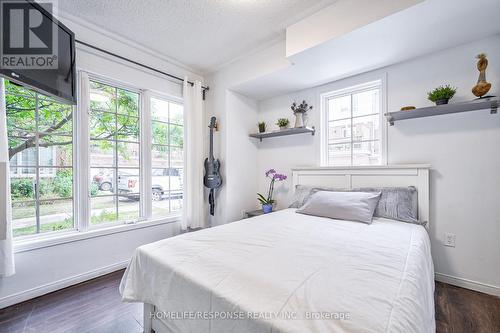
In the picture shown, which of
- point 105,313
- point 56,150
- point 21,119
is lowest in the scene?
point 105,313

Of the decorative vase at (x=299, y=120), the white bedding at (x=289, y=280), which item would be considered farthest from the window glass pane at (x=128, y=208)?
the decorative vase at (x=299, y=120)

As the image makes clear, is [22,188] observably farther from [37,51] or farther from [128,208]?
[37,51]

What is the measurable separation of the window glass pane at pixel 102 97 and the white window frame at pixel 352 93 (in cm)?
261

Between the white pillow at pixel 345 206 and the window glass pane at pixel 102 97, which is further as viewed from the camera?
the window glass pane at pixel 102 97

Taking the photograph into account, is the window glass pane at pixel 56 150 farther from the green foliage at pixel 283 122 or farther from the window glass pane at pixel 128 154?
the green foliage at pixel 283 122

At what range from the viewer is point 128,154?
2590 mm

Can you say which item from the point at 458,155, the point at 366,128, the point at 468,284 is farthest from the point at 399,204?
the point at 366,128

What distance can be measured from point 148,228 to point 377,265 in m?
2.49

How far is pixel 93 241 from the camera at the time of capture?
2213 mm

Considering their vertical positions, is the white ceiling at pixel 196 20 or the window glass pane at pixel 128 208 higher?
the white ceiling at pixel 196 20

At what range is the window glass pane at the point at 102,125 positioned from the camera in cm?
233

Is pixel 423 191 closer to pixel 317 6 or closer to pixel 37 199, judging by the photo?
pixel 317 6

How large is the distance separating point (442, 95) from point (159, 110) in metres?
3.12

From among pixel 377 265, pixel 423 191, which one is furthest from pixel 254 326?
pixel 423 191
